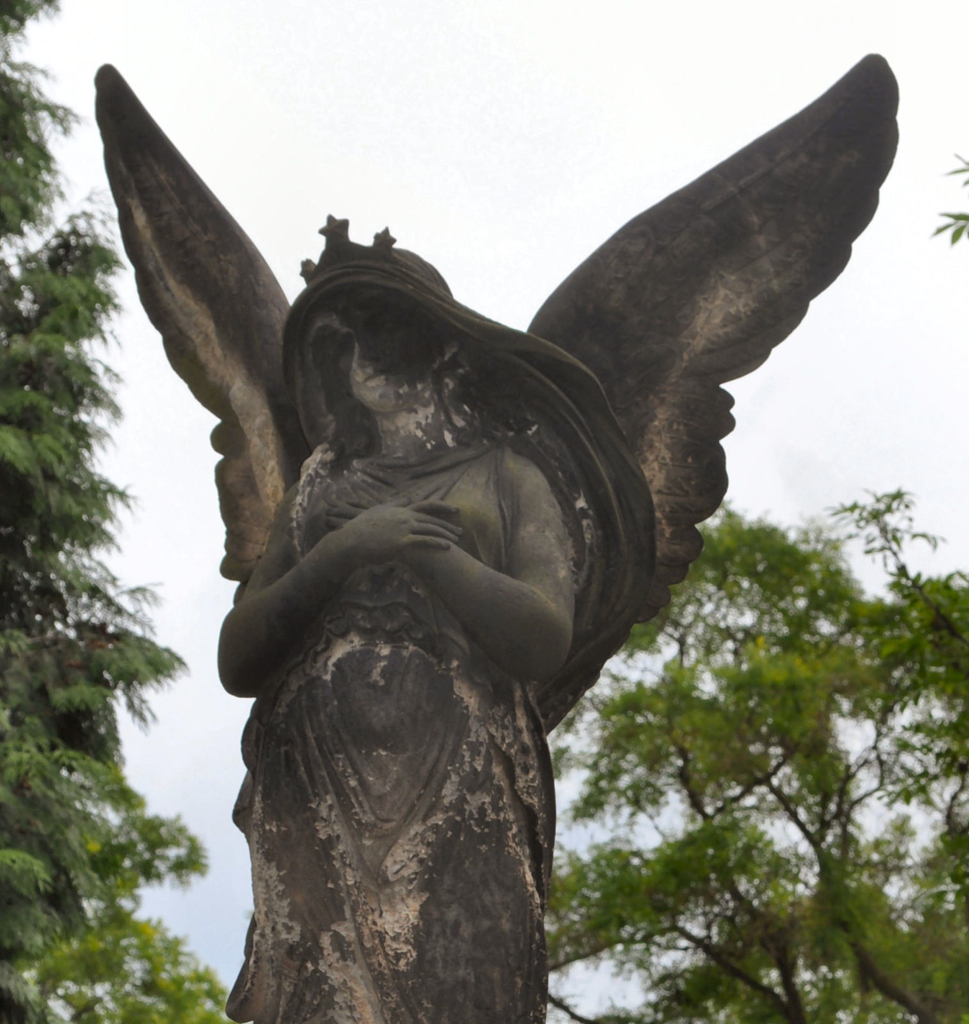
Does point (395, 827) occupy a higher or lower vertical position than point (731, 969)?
lower

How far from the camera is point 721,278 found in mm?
3797

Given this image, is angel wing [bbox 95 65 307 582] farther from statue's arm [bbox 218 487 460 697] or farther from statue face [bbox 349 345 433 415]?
statue's arm [bbox 218 487 460 697]

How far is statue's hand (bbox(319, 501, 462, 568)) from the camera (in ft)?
8.94

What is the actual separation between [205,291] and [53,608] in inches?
319

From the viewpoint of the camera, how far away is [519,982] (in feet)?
8.53

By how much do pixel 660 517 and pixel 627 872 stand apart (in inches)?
356

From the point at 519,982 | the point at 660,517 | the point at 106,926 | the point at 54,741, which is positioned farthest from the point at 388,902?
the point at 106,926

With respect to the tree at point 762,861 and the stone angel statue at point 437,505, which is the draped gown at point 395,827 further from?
the tree at point 762,861

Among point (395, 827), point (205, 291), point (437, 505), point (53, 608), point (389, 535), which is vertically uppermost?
point (53, 608)

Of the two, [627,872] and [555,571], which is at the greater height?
[627,872]

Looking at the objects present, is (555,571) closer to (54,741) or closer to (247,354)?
(247,354)

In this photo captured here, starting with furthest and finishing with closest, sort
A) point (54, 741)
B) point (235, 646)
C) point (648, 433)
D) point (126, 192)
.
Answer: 1. point (54, 741)
2. point (126, 192)
3. point (648, 433)
4. point (235, 646)

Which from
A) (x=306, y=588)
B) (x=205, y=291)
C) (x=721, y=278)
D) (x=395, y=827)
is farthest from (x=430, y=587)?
(x=205, y=291)

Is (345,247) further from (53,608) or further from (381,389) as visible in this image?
(53,608)
